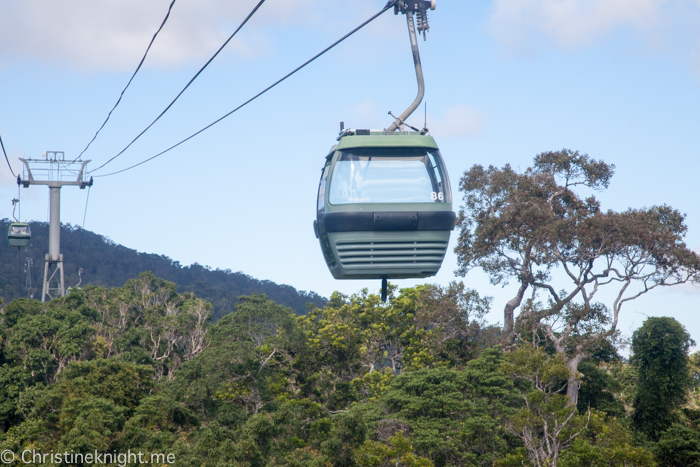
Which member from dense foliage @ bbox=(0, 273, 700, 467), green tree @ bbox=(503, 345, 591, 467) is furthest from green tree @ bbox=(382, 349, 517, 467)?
green tree @ bbox=(503, 345, 591, 467)

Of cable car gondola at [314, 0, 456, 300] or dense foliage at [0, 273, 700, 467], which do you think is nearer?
cable car gondola at [314, 0, 456, 300]

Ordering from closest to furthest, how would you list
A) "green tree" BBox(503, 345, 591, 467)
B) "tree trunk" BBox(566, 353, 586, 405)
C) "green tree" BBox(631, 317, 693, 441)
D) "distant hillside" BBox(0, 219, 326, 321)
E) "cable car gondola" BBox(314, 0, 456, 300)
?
"cable car gondola" BBox(314, 0, 456, 300) → "green tree" BBox(503, 345, 591, 467) → "tree trunk" BBox(566, 353, 586, 405) → "green tree" BBox(631, 317, 693, 441) → "distant hillside" BBox(0, 219, 326, 321)

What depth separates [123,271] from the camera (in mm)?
107938

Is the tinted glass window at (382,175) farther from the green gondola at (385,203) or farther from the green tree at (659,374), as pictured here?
the green tree at (659,374)

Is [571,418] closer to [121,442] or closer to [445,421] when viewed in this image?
[445,421]

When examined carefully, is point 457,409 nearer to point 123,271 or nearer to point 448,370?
point 448,370

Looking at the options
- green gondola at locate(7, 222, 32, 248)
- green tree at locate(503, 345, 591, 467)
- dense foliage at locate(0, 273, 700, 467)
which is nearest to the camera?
dense foliage at locate(0, 273, 700, 467)

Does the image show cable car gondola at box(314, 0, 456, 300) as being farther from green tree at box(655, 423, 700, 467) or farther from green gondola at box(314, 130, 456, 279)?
green tree at box(655, 423, 700, 467)

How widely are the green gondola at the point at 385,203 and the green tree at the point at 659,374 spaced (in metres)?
23.5

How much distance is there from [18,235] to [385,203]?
96.0 ft

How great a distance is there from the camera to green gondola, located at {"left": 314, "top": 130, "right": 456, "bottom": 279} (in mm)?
9312

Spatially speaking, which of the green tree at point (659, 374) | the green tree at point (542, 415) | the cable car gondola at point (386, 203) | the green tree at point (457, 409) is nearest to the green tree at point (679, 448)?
the green tree at point (659, 374)

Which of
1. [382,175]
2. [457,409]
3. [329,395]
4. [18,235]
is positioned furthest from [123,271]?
[382,175]

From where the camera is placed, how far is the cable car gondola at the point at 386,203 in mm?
9312
